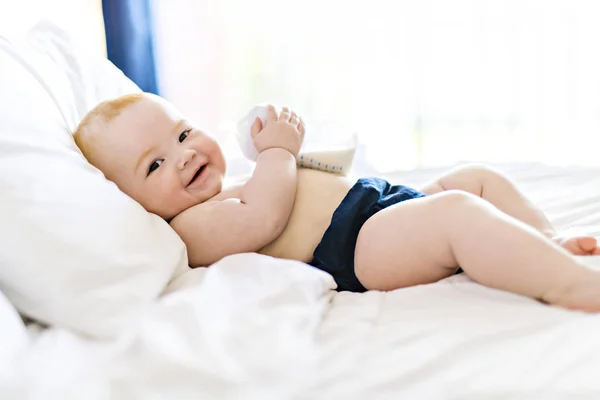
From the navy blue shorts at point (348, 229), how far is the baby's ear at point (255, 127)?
217 millimetres

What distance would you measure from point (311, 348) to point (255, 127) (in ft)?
1.75

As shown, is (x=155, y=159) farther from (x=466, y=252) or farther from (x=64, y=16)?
(x=64, y=16)

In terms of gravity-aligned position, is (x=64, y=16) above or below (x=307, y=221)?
above

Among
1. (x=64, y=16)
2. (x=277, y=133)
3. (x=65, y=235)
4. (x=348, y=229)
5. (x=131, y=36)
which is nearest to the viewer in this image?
(x=65, y=235)

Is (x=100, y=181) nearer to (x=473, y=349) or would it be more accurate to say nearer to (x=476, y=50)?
(x=473, y=349)

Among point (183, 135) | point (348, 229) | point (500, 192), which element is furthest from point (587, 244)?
point (183, 135)

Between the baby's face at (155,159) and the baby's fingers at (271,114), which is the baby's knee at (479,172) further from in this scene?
the baby's face at (155,159)

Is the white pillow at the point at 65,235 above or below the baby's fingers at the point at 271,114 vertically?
below

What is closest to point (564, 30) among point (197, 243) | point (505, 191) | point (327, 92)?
point (327, 92)

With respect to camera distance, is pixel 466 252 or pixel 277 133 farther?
pixel 277 133

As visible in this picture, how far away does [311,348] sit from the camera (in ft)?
2.18

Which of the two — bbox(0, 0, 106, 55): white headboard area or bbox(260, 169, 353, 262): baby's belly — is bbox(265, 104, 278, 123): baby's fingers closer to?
bbox(260, 169, 353, 262): baby's belly

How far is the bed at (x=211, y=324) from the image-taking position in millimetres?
584

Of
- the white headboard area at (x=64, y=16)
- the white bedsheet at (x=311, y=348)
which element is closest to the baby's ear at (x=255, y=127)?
the white bedsheet at (x=311, y=348)
